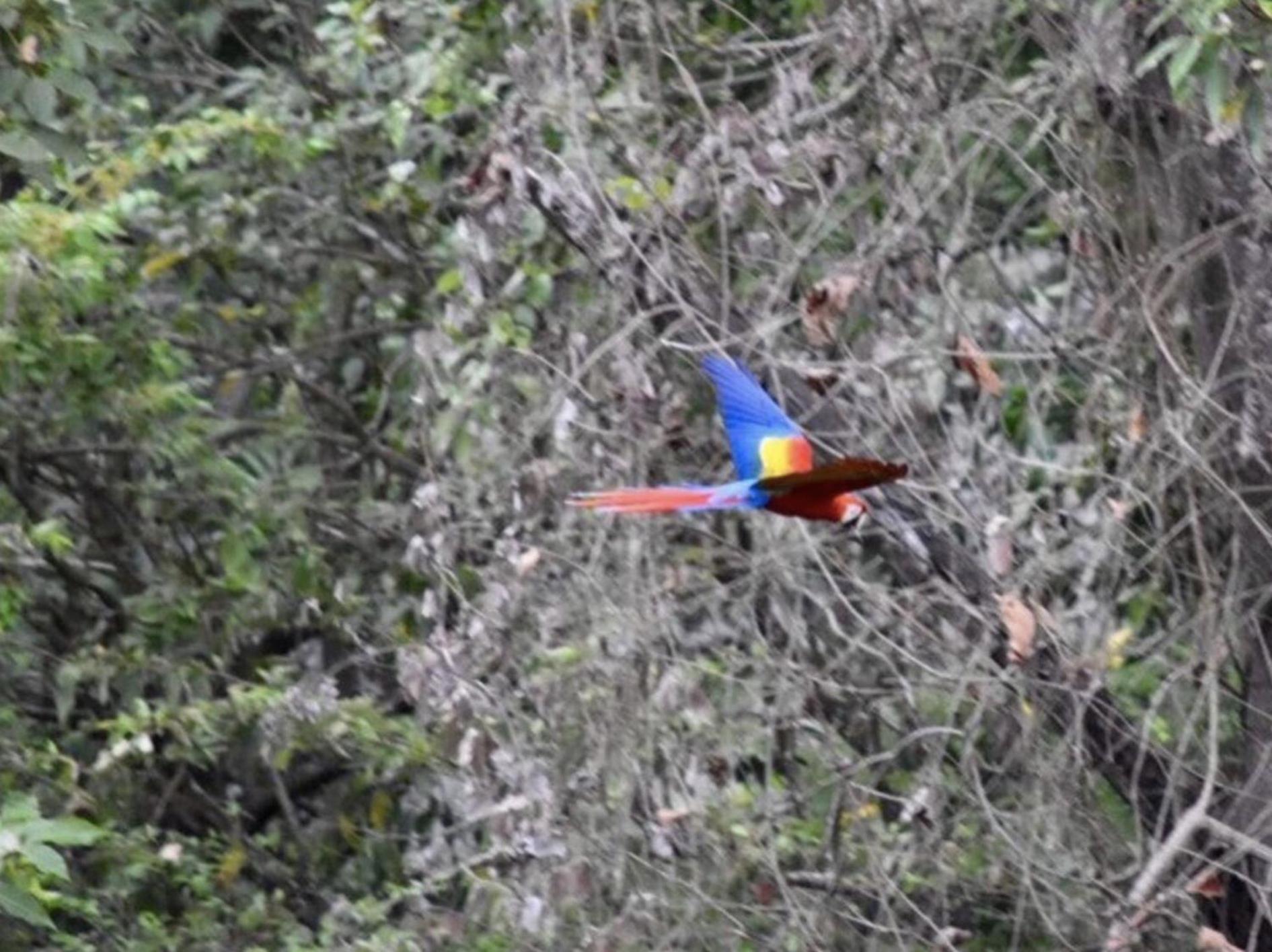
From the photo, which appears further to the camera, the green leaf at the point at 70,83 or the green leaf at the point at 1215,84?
the green leaf at the point at 70,83

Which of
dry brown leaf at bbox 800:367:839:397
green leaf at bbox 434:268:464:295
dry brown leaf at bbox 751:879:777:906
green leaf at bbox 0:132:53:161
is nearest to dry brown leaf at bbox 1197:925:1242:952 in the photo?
dry brown leaf at bbox 751:879:777:906

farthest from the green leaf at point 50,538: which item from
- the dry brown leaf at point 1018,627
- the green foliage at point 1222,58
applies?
the green foliage at point 1222,58

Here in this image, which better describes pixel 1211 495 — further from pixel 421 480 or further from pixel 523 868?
pixel 421 480

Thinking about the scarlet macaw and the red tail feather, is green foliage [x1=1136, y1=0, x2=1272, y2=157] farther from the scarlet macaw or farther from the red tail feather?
the red tail feather

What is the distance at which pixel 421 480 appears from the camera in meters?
5.74

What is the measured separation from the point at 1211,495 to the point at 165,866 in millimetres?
2289

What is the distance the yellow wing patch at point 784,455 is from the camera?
12.5 feet

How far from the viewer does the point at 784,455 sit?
384 centimetres

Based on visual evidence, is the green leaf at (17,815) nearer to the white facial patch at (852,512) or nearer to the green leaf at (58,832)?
the green leaf at (58,832)

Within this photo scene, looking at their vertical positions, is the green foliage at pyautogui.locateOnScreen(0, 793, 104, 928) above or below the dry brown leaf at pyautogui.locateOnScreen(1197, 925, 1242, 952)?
above

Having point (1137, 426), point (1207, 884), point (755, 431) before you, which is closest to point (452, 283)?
point (755, 431)

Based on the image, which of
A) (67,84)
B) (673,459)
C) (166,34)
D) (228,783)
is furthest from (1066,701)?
(166,34)

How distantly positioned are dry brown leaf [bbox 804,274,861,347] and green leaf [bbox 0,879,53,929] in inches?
50.4

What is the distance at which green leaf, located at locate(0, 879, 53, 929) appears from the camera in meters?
3.81
